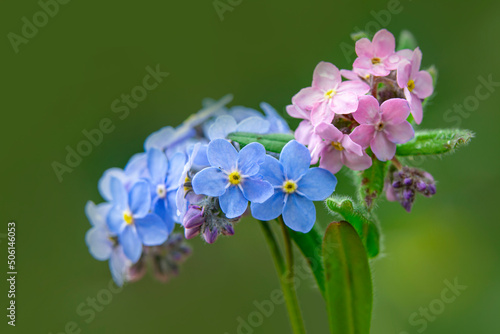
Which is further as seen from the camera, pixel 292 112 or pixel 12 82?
pixel 12 82

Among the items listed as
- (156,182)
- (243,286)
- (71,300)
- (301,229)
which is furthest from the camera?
(243,286)

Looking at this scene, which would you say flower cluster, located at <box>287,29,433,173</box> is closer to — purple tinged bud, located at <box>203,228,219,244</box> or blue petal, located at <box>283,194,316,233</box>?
blue petal, located at <box>283,194,316,233</box>

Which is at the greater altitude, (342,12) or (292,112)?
(342,12)

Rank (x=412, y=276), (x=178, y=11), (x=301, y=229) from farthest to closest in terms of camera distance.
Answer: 1. (x=178, y=11)
2. (x=412, y=276)
3. (x=301, y=229)

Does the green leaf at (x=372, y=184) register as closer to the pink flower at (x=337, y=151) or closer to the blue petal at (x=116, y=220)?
the pink flower at (x=337, y=151)

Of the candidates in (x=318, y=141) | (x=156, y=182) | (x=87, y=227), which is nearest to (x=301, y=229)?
(x=318, y=141)

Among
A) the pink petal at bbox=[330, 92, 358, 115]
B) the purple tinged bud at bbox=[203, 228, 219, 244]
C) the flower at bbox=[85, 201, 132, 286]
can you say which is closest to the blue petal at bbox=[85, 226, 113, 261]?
the flower at bbox=[85, 201, 132, 286]

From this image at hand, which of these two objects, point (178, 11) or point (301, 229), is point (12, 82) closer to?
point (178, 11)
